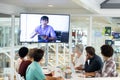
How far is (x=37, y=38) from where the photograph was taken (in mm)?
6828

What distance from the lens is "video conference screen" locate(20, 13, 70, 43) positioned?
6695mm

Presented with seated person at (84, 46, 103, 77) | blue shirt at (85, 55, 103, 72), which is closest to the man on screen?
seated person at (84, 46, 103, 77)

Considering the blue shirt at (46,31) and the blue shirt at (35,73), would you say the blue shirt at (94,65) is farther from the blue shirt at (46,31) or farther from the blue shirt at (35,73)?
the blue shirt at (46,31)

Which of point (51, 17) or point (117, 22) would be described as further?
point (117, 22)

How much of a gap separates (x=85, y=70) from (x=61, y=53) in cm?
314

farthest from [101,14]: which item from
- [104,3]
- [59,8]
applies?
[59,8]

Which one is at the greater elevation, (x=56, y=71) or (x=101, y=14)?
(x=101, y=14)

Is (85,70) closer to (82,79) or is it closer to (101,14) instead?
(82,79)

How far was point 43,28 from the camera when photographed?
6742 mm

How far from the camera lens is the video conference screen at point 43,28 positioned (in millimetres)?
6695

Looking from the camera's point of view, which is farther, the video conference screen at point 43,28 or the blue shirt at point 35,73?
the video conference screen at point 43,28

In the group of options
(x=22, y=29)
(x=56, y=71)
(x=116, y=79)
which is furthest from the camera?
(x=22, y=29)

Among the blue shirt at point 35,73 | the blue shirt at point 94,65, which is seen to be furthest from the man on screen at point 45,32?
the blue shirt at point 35,73

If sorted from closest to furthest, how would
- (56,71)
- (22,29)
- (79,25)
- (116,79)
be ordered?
(116,79) → (56,71) → (22,29) → (79,25)
